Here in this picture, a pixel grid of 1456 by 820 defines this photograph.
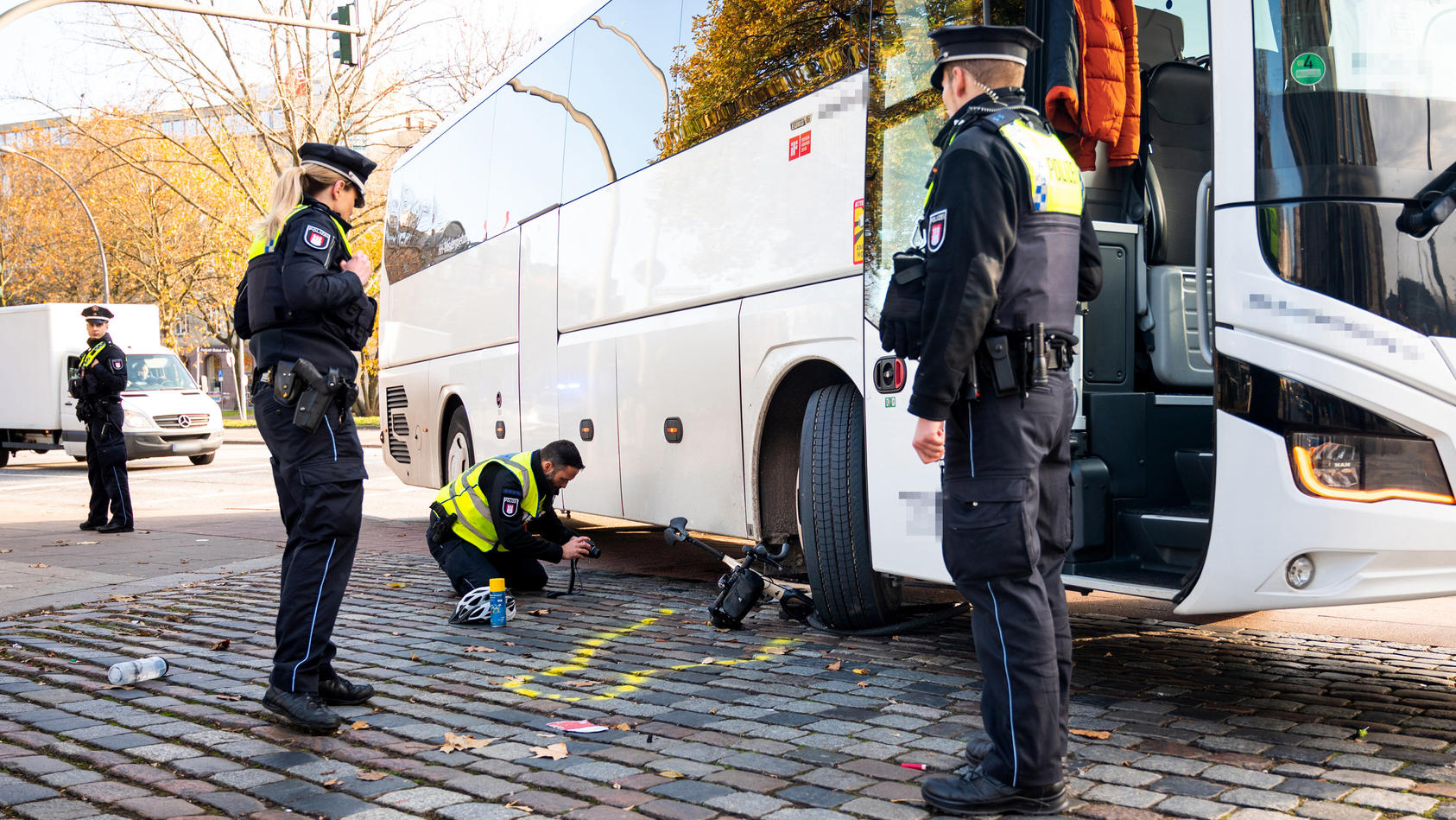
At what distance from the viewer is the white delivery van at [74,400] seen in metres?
20.6

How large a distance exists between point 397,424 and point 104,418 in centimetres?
266

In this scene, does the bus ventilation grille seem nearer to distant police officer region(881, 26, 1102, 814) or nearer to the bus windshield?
distant police officer region(881, 26, 1102, 814)

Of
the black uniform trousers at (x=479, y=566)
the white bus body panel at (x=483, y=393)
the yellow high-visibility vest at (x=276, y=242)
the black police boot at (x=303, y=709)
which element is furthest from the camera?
the white bus body panel at (x=483, y=393)

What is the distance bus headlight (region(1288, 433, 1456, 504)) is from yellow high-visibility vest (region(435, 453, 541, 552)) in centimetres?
427

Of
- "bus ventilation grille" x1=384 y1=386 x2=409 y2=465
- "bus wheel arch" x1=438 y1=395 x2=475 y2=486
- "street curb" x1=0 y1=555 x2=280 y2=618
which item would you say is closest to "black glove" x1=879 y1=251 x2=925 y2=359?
"street curb" x1=0 y1=555 x2=280 y2=618

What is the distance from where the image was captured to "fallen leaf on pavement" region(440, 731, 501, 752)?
12.6ft

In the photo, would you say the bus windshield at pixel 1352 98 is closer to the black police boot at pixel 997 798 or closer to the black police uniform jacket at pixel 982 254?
the black police uniform jacket at pixel 982 254

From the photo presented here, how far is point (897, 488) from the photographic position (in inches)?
192

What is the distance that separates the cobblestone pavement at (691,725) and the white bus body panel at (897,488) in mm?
451

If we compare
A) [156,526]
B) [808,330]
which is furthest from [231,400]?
[808,330]

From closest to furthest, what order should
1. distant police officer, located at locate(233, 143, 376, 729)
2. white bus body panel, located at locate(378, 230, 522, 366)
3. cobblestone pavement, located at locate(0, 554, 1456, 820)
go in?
cobblestone pavement, located at locate(0, 554, 1456, 820) → distant police officer, located at locate(233, 143, 376, 729) → white bus body panel, located at locate(378, 230, 522, 366)

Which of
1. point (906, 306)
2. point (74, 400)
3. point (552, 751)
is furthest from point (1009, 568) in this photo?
point (74, 400)

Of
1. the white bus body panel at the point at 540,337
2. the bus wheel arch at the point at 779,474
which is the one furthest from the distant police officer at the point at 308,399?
the white bus body panel at the point at 540,337

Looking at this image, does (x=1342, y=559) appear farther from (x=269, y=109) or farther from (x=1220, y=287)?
(x=269, y=109)
